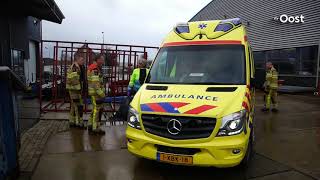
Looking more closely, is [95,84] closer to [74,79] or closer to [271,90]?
[74,79]

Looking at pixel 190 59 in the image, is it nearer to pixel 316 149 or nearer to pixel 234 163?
pixel 234 163

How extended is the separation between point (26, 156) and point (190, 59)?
10.9ft

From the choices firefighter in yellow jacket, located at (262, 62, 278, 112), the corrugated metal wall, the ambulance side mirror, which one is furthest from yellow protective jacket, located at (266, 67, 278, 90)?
the corrugated metal wall

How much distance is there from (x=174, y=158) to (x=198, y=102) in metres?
0.85

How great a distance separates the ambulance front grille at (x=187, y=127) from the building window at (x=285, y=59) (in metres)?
16.7

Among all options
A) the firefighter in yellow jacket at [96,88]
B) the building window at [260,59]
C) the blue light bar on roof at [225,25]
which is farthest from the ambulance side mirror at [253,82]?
the building window at [260,59]

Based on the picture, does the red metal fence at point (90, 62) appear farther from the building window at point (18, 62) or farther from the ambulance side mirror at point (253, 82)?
the ambulance side mirror at point (253, 82)

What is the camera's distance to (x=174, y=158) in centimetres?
460

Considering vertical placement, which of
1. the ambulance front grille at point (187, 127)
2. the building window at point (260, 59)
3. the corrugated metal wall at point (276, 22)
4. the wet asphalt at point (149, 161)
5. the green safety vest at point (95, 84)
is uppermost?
the corrugated metal wall at point (276, 22)

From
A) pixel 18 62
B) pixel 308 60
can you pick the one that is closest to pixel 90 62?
pixel 18 62

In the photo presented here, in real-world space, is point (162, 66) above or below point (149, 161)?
above

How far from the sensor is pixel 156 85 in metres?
5.59

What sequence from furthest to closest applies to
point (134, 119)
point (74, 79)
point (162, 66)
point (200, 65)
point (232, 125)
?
point (74, 79)
point (162, 66)
point (200, 65)
point (134, 119)
point (232, 125)

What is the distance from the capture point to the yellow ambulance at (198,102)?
4508 mm
